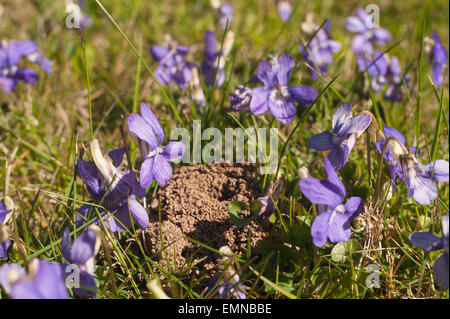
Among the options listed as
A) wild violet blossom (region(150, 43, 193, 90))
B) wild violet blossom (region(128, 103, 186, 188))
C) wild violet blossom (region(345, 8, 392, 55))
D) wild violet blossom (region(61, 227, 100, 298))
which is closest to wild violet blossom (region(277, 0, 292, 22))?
wild violet blossom (region(345, 8, 392, 55))

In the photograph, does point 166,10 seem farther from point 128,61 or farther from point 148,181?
point 148,181

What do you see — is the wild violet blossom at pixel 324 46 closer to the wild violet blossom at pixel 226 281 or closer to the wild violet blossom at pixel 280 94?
the wild violet blossom at pixel 280 94

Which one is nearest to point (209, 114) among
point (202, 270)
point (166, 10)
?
point (202, 270)

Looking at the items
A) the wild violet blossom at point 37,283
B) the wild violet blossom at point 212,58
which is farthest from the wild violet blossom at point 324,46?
the wild violet blossom at point 37,283

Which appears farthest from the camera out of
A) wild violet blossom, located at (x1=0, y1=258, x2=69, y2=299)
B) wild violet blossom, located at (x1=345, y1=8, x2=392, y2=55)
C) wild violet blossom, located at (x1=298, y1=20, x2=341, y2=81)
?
wild violet blossom, located at (x1=345, y1=8, x2=392, y2=55)

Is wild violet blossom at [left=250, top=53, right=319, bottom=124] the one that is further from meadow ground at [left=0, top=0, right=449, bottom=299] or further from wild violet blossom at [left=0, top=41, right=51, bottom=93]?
wild violet blossom at [left=0, top=41, right=51, bottom=93]

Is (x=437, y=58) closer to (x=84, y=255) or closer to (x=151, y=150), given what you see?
(x=151, y=150)
